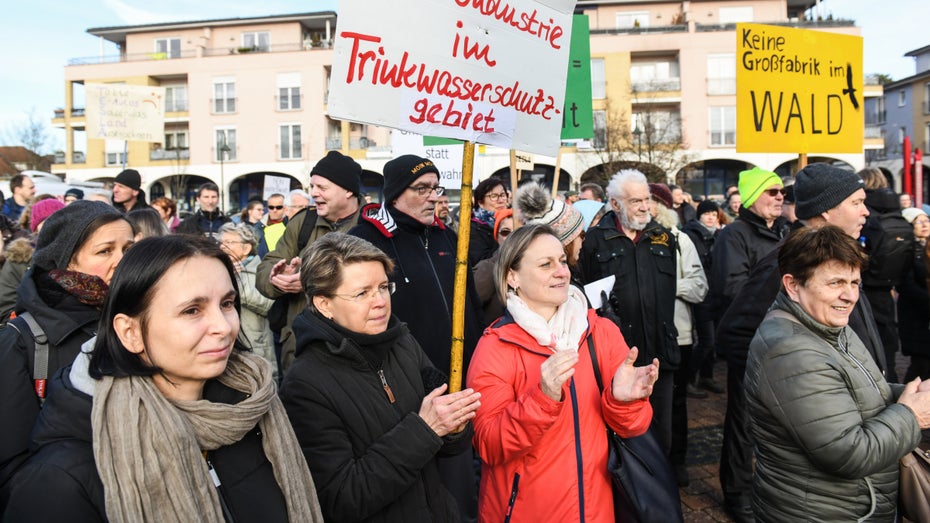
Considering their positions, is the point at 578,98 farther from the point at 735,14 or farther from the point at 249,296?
the point at 735,14

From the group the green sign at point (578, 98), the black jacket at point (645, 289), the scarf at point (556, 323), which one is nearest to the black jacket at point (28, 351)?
the scarf at point (556, 323)

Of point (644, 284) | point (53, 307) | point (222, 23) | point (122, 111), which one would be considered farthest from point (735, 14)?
point (53, 307)

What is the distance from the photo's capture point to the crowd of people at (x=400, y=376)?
1520 mm

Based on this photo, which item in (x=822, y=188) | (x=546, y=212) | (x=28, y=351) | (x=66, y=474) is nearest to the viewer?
(x=66, y=474)

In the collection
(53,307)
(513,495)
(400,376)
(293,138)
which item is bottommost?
(513,495)

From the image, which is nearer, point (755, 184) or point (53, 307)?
point (53, 307)

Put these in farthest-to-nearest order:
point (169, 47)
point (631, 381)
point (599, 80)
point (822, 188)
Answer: point (169, 47)
point (599, 80)
point (822, 188)
point (631, 381)

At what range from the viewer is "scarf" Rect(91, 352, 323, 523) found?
1.40 m

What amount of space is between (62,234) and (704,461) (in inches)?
171

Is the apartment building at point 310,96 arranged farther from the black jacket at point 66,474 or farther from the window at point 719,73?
the black jacket at point 66,474

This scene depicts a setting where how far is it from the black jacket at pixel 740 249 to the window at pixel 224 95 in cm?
3679

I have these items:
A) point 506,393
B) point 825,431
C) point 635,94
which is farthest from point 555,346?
point 635,94

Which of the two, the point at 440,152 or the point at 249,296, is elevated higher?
the point at 440,152

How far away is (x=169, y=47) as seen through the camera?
4012 cm
